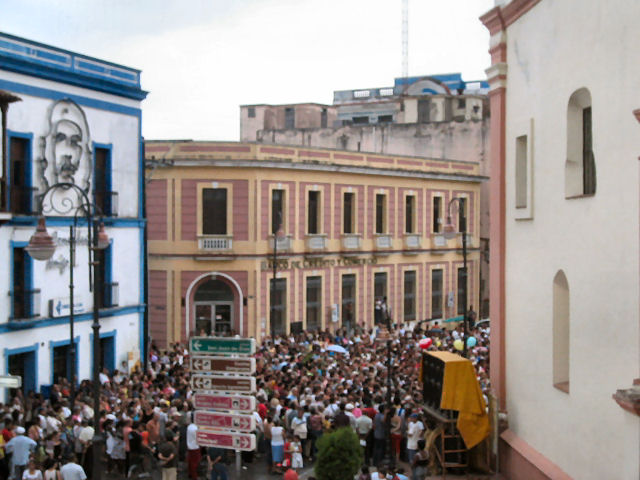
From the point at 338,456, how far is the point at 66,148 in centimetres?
1510

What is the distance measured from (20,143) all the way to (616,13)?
17533 millimetres

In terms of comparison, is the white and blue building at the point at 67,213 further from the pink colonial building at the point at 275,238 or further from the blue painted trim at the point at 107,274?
the pink colonial building at the point at 275,238

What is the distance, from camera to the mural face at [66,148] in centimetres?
2539

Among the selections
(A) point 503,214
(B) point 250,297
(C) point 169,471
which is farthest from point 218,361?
(B) point 250,297

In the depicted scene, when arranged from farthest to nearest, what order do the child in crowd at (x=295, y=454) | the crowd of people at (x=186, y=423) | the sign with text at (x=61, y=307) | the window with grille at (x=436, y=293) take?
the window with grille at (x=436, y=293)
the sign with text at (x=61, y=307)
the child in crowd at (x=295, y=454)
the crowd of people at (x=186, y=423)

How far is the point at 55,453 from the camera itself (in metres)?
17.3

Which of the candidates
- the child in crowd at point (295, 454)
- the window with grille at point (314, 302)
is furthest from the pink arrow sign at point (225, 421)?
the window with grille at point (314, 302)

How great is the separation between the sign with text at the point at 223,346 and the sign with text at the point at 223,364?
84 mm

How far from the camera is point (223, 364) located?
1266 cm

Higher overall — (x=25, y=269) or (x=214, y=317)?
(x=25, y=269)

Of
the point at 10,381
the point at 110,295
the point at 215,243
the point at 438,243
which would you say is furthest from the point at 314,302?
the point at 10,381

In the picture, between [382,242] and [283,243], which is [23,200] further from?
[382,242]

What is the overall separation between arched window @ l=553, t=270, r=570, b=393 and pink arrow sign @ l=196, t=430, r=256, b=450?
5135 millimetres

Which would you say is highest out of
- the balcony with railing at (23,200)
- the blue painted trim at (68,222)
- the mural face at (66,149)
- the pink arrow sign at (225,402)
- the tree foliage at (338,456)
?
the mural face at (66,149)
